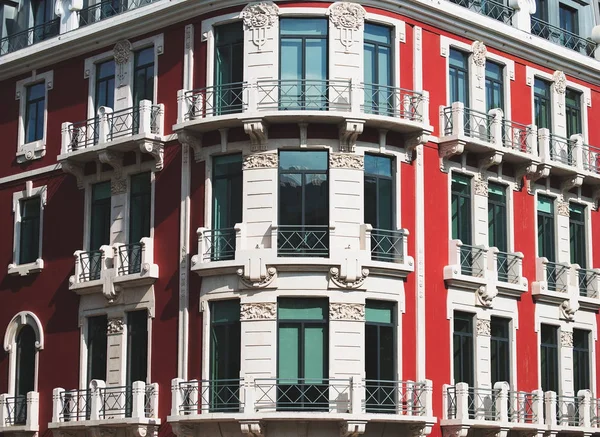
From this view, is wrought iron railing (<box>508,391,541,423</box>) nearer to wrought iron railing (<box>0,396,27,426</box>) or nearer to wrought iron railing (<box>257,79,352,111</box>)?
wrought iron railing (<box>257,79,352,111</box>)

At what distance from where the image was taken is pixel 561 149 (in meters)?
44.1

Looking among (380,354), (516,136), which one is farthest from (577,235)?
(380,354)

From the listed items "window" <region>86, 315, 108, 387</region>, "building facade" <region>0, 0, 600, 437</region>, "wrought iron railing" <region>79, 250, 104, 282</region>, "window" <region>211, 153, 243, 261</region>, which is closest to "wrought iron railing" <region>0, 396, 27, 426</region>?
"building facade" <region>0, 0, 600, 437</region>

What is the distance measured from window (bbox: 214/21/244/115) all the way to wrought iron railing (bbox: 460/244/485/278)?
7.66 meters

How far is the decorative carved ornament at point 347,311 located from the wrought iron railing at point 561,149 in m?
A: 9.81

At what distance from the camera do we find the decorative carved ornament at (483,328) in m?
40.2

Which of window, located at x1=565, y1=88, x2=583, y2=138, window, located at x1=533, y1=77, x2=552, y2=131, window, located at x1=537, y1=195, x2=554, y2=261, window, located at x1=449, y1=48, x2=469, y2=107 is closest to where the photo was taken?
window, located at x1=449, y1=48, x2=469, y2=107

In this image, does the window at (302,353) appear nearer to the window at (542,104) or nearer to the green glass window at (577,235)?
the green glass window at (577,235)

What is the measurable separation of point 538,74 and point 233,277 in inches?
510

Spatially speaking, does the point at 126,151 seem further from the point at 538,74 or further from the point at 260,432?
the point at 538,74

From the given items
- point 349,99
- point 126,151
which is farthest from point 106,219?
point 349,99

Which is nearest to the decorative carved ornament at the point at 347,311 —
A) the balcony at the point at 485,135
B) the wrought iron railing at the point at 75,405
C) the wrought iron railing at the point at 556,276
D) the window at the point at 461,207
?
the window at the point at 461,207

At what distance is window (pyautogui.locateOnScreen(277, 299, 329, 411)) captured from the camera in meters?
36.5

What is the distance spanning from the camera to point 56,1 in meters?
44.8
